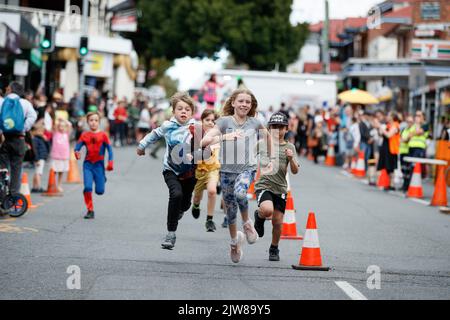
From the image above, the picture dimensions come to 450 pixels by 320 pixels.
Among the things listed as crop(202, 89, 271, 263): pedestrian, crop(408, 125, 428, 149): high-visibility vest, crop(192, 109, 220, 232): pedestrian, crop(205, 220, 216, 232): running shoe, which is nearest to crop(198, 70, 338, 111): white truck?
crop(408, 125, 428, 149): high-visibility vest

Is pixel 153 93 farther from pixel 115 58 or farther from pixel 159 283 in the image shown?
pixel 159 283

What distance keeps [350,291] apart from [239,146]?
2105 mm

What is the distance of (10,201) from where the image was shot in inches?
561

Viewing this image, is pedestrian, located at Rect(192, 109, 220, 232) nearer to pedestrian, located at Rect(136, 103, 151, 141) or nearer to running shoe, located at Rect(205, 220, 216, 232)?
running shoe, located at Rect(205, 220, 216, 232)

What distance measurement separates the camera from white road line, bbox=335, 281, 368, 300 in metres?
8.23

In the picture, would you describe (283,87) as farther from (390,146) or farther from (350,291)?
(350,291)

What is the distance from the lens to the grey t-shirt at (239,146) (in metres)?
10.0

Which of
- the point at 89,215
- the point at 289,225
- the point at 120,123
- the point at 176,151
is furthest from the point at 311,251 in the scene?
A: the point at 120,123

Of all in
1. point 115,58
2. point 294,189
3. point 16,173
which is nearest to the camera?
point 16,173

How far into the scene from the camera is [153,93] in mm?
86250

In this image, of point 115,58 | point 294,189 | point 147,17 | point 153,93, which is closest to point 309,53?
point 153,93

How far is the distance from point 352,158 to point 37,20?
53.6 ft

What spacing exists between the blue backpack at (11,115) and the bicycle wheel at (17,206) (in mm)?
957

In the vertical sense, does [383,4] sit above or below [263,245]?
above
